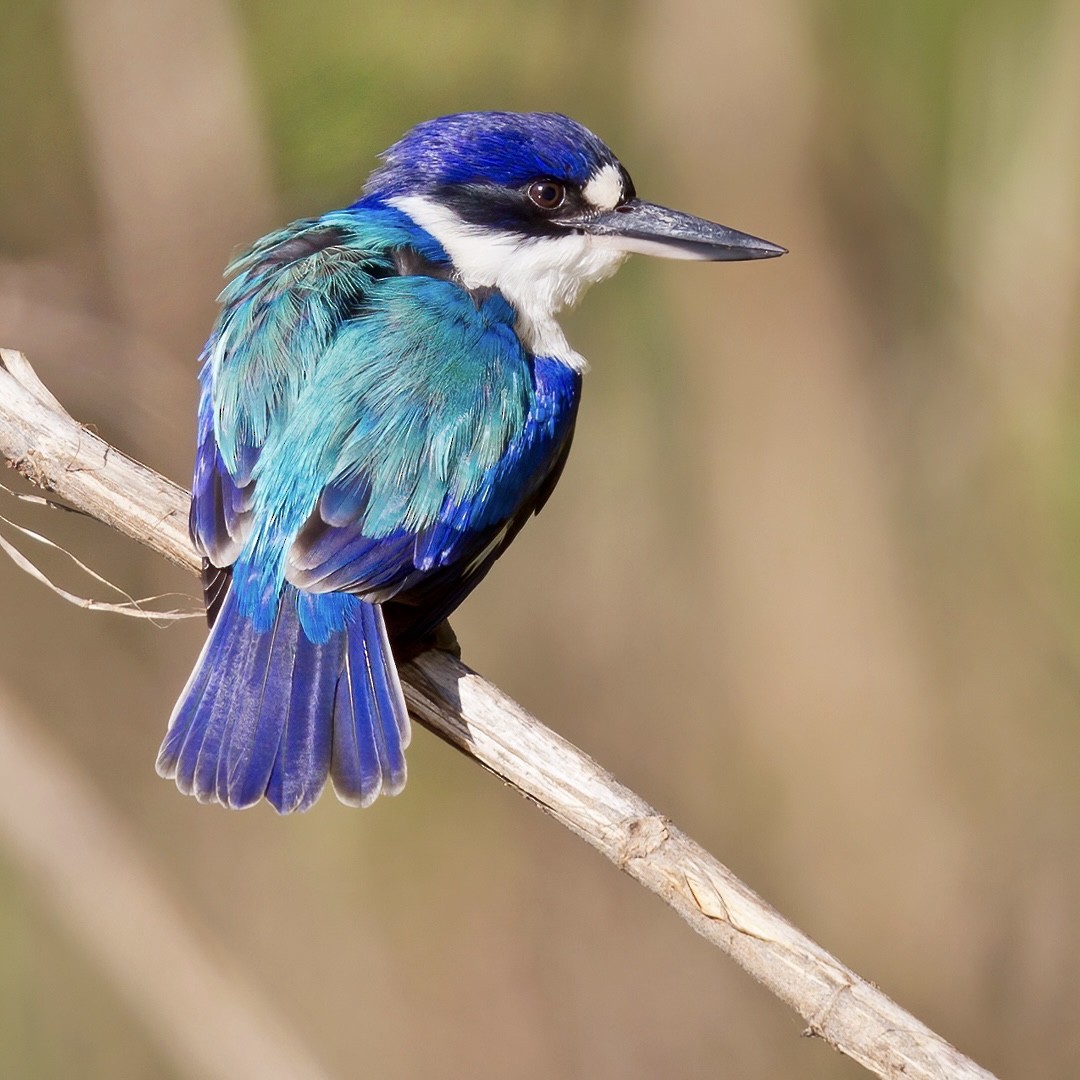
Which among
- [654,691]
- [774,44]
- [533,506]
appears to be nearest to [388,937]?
[654,691]

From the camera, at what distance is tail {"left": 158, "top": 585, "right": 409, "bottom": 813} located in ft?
8.49

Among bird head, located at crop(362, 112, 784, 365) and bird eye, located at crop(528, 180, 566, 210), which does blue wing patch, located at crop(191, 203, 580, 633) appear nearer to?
bird head, located at crop(362, 112, 784, 365)

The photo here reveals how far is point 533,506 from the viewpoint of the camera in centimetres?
303

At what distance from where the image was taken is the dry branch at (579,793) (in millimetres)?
2104

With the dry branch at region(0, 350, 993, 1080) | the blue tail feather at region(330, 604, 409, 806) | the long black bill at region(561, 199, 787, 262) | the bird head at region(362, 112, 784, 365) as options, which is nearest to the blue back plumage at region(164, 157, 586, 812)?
the blue tail feather at region(330, 604, 409, 806)

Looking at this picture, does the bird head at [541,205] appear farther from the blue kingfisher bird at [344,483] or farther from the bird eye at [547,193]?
the blue kingfisher bird at [344,483]

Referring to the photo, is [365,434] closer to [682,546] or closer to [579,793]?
[579,793]

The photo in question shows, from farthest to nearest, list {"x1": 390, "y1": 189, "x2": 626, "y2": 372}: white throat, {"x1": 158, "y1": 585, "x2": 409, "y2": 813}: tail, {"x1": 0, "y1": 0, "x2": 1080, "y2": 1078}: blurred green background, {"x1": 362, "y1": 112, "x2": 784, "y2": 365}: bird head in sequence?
1. {"x1": 0, "y1": 0, "x2": 1080, "y2": 1078}: blurred green background
2. {"x1": 362, "y1": 112, "x2": 784, "y2": 365}: bird head
3. {"x1": 390, "y1": 189, "x2": 626, "y2": 372}: white throat
4. {"x1": 158, "y1": 585, "x2": 409, "y2": 813}: tail

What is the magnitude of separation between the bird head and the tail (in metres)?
0.92

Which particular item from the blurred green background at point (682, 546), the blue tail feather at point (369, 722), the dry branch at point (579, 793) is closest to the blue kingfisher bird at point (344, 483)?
the blue tail feather at point (369, 722)

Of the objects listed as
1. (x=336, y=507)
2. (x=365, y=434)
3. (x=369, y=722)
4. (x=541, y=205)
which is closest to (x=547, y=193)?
(x=541, y=205)

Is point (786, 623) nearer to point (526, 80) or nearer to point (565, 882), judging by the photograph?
point (565, 882)

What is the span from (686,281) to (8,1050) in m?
2.90

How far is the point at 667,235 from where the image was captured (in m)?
3.27
